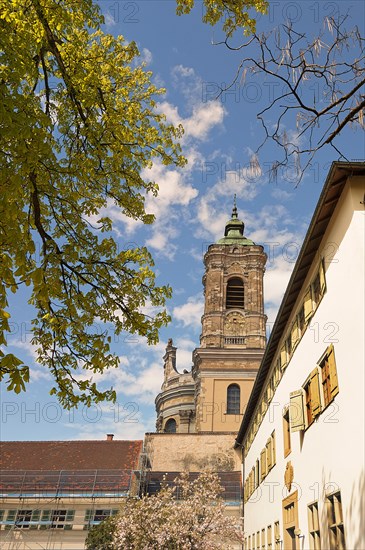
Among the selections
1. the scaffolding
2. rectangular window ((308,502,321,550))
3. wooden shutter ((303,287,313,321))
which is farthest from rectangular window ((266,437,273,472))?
the scaffolding

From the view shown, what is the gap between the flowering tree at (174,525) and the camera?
852 inches

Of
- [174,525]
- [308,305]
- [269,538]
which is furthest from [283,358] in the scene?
[174,525]

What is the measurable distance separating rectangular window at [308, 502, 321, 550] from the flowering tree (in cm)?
1221

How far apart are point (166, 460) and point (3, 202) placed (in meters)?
33.2

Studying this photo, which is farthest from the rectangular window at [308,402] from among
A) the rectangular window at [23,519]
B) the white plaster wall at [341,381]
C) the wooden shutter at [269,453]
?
the rectangular window at [23,519]

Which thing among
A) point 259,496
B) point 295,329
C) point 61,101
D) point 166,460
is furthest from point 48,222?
point 166,460

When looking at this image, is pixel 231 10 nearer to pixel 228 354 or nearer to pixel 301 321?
pixel 301 321

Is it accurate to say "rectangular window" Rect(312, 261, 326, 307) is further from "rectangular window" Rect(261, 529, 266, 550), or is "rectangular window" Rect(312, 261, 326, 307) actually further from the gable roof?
"rectangular window" Rect(261, 529, 266, 550)

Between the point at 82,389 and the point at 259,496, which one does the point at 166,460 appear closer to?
the point at 259,496

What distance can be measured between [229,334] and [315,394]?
32.6 m

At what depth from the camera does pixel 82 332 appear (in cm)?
862

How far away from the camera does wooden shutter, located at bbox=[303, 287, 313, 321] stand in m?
11.8

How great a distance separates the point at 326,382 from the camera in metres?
10.3

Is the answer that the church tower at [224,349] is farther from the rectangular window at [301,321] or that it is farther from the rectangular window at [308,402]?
the rectangular window at [308,402]
